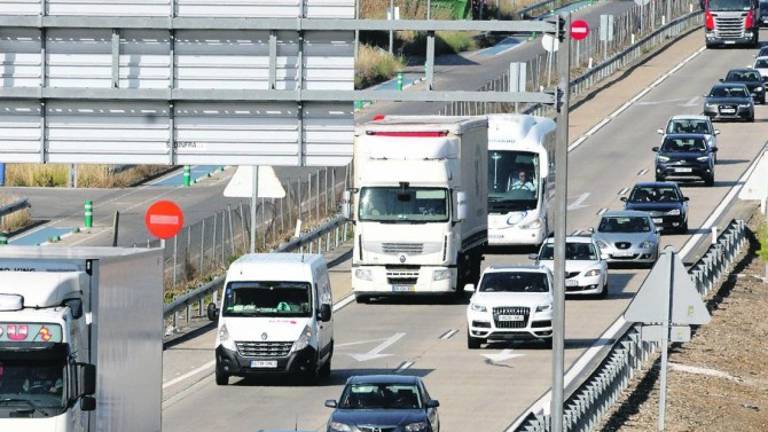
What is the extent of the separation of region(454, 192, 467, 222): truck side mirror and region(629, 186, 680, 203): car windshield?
36.4 ft

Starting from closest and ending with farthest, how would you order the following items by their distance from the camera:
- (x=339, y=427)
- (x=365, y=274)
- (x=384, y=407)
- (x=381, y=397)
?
(x=339, y=427) < (x=384, y=407) < (x=381, y=397) < (x=365, y=274)

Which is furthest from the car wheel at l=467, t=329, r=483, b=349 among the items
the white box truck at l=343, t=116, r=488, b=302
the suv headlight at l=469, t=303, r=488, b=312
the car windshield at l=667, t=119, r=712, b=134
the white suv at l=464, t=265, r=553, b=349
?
the car windshield at l=667, t=119, r=712, b=134

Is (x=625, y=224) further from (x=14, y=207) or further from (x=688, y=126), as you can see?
(x=688, y=126)

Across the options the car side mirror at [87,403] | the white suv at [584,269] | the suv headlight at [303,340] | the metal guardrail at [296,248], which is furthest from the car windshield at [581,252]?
the car side mirror at [87,403]

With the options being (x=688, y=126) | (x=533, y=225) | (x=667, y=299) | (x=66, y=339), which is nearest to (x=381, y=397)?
(x=667, y=299)

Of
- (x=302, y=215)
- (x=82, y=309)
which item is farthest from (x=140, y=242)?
(x=82, y=309)

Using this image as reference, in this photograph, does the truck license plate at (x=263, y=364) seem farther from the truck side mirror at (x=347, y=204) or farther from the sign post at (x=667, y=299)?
the truck side mirror at (x=347, y=204)

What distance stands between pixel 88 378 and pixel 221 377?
48.6ft

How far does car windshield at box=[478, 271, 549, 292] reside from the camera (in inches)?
1480

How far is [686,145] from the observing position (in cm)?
6103

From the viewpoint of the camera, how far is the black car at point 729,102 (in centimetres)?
7331

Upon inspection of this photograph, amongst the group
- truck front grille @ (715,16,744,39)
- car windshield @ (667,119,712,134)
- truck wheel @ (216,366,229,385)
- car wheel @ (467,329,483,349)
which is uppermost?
truck front grille @ (715,16,744,39)

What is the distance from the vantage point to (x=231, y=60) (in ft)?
83.3

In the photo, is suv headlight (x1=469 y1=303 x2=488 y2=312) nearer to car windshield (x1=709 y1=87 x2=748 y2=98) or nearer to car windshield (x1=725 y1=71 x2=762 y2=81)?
car windshield (x1=709 y1=87 x2=748 y2=98)
